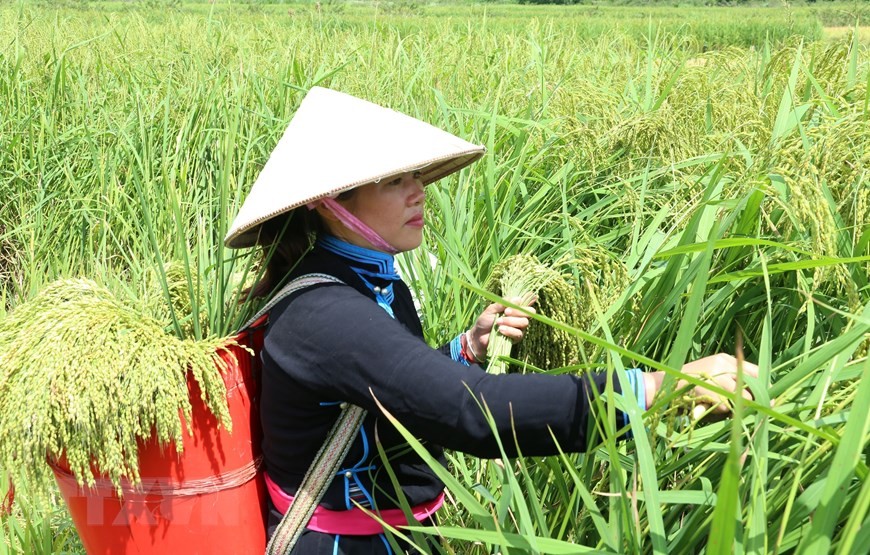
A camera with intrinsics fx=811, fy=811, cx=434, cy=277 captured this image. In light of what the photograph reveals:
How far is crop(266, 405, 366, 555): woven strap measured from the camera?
A: 4.70 feet

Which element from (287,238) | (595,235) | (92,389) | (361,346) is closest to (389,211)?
(287,238)

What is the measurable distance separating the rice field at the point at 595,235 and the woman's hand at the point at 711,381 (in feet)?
0.13

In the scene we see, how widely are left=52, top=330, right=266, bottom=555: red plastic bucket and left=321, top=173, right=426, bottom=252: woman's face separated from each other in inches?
12.6

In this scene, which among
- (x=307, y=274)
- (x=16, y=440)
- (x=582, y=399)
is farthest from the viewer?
(x=307, y=274)

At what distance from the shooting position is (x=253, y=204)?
1.47 metres

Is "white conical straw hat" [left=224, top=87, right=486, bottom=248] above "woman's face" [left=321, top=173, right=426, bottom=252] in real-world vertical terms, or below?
above

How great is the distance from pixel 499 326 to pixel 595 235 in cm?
103

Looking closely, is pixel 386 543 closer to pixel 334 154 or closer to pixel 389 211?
pixel 389 211

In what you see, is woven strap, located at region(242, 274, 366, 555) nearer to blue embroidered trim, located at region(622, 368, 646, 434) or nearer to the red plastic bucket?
the red plastic bucket

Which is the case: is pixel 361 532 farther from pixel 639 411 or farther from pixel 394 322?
pixel 639 411

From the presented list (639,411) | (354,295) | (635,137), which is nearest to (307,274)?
(354,295)

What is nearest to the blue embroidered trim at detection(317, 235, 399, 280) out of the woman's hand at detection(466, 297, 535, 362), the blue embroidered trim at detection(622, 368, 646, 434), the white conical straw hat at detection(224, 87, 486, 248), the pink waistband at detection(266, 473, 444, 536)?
the white conical straw hat at detection(224, 87, 486, 248)

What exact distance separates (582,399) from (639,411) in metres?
0.12

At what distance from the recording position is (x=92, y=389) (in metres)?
1.28
